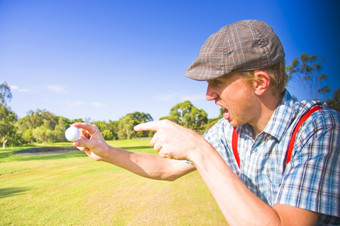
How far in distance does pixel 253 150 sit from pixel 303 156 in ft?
1.32

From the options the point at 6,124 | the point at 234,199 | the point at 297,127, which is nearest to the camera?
the point at 234,199

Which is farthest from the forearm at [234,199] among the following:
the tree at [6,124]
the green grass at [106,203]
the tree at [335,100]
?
the tree at [335,100]

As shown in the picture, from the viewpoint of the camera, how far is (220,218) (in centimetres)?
310

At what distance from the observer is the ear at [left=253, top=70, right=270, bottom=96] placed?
4.24 ft

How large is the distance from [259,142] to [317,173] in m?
0.45

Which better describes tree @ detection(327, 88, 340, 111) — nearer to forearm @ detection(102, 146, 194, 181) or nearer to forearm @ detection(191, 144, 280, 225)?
forearm @ detection(102, 146, 194, 181)

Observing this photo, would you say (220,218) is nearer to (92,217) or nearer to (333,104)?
(92,217)

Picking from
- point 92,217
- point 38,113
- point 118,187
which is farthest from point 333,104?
point 38,113

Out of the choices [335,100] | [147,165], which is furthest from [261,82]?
[335,100]

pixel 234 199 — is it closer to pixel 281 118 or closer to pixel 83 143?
pixel 281 118

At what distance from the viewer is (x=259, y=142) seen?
144 cm

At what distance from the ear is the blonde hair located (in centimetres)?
2

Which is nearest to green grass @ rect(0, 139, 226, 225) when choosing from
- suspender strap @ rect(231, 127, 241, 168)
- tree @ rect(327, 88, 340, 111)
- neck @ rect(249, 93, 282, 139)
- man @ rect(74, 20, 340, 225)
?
suspender strap @ rect(231, 127, 241, 168)

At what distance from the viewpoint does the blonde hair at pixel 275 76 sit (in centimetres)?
130
